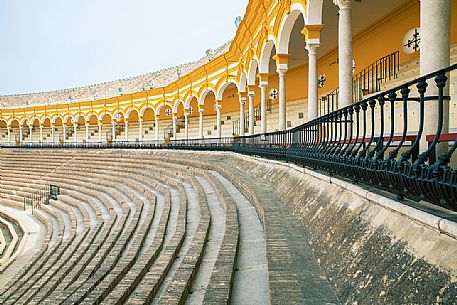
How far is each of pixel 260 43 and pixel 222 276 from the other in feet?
42.3

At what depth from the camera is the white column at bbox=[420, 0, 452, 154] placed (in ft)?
12.6

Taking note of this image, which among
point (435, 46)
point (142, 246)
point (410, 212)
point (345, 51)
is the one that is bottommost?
point (142, 246)

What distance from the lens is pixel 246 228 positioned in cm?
518

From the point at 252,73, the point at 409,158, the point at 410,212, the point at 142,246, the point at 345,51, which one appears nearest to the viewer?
the point at 410,212

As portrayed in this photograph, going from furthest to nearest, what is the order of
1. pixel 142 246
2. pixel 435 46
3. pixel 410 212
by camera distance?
1. pixel 142 246
2. pixel 435 46
3. pixel 410 212

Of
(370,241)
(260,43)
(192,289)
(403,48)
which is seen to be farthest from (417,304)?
(260,43)

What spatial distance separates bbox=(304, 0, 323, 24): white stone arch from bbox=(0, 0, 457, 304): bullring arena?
0.03 meters

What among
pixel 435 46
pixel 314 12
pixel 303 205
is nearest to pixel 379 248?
pixel 303 205

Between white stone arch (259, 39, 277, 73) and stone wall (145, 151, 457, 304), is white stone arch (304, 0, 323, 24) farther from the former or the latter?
stone wall (145, 151, 457, 304)

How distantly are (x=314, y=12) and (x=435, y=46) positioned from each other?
232 inches

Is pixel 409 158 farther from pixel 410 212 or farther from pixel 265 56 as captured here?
pixel 265 56

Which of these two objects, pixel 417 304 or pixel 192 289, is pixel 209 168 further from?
pixel 417 304

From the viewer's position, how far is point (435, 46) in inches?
152

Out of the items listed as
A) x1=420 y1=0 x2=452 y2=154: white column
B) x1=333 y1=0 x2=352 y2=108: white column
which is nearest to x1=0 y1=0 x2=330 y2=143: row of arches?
x1=333 y1=0 x2=352 y2=108: white column
